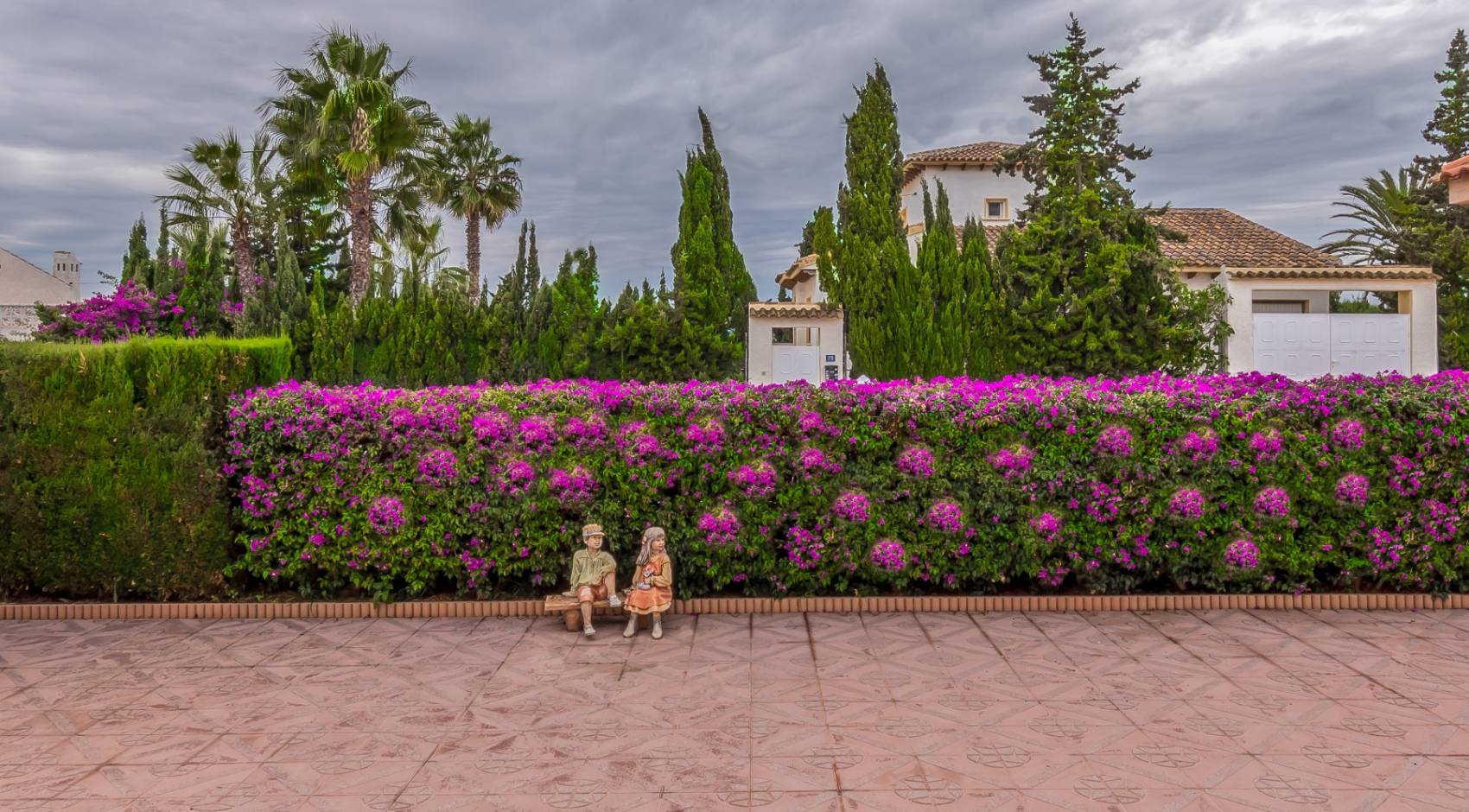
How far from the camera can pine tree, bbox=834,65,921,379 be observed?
57.7 feet

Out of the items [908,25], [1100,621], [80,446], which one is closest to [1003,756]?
[1100,621]

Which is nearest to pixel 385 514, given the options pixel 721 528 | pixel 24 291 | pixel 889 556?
pixel 721 528

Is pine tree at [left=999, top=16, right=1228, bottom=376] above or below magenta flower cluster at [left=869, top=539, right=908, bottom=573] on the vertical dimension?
above

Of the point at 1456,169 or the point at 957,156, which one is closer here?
the point at 1456,169

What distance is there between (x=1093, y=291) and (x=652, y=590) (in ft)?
39.5

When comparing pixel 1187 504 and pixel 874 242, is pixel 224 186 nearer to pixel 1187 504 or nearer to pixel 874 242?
pixel 874 242

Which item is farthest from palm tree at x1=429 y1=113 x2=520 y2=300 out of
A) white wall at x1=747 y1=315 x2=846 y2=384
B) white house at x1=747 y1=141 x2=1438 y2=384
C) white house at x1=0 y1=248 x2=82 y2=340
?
white house at x1=0 y1=248 x2=82 y2=340

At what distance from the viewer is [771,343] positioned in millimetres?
23797

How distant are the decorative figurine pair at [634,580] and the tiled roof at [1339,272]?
1976 centimetres

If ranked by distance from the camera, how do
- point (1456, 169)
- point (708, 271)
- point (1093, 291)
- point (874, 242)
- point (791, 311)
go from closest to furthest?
point (1456, 169), point (1093, 291), point (708, 271), point (874, 242), point (791, 311)

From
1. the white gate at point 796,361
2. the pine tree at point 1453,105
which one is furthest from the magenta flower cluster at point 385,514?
the pine tree at point 1453,105

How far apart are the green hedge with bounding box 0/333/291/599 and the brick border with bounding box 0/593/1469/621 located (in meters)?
0.24

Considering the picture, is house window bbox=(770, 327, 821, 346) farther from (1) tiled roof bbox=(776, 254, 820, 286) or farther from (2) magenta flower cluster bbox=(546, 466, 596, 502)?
(2) magenta flower cluster bbox=(546, 466, 596, 502)

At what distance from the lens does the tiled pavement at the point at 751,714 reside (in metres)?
3.51
